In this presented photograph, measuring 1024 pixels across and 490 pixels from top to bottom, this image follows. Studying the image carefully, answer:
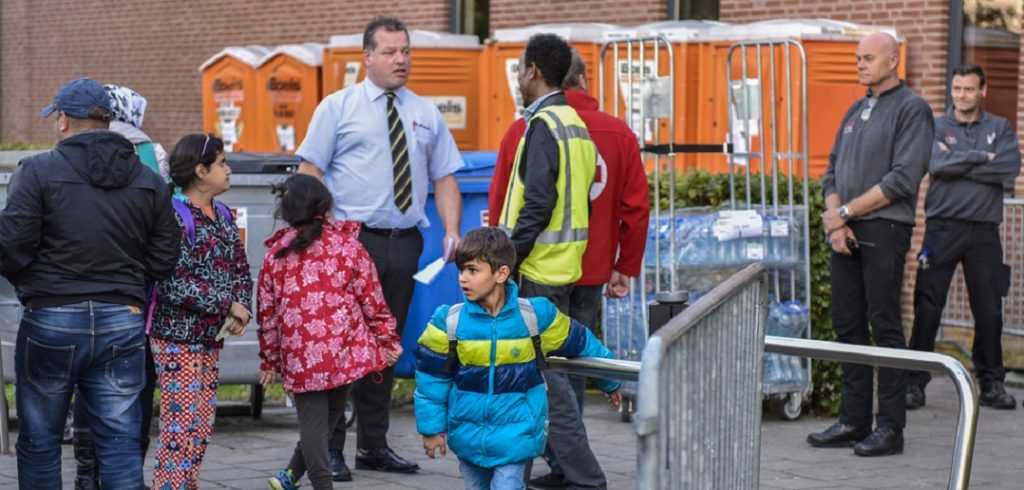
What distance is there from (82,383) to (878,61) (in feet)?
Result: 13.4

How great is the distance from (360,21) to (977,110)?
9591 mm

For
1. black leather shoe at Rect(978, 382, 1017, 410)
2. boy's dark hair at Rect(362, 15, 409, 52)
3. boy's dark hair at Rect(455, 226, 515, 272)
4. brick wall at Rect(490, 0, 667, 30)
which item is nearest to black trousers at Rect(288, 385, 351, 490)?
boy's dark hair at Rect(455, 226, 515, 272)

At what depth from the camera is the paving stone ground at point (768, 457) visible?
23.4 ft

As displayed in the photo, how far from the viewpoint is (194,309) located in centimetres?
596

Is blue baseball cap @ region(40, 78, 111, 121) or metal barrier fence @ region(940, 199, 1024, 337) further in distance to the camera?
metal barrier fence @ region(940, 199, 1024, 337)

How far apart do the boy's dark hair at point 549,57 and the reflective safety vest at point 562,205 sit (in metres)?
0.15

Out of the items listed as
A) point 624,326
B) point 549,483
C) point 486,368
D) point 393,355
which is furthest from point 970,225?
point 486,368

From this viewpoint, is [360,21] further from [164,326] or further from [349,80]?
[164,326]

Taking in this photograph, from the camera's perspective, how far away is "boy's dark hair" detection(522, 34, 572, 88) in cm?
665

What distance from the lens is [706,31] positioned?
12.7 m

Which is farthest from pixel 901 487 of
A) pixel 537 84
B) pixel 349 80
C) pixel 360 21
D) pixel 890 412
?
pixel 360 21

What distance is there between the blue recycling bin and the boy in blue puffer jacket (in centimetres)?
343

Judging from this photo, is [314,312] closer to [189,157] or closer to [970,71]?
[189,157]

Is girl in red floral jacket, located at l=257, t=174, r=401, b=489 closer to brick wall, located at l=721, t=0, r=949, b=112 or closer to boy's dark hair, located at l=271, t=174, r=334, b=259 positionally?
boy's dark hair, located at l=271, t=174, r=334, b=259
